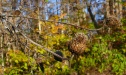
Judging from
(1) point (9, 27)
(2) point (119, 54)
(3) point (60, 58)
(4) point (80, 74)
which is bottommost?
(4) point (80, 74)

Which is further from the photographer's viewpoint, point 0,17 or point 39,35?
point 39,35

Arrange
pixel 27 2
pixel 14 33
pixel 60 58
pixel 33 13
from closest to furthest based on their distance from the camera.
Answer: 1. pixel 60 58
2. pixel 14 33
3. pixel 33 13
4. pixel 27 2

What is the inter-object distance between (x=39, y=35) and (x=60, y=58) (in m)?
0.73

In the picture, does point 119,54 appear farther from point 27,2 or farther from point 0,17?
point 0,17

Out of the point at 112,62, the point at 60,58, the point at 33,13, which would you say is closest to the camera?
the point at 60,58

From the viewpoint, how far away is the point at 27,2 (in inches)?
95.4

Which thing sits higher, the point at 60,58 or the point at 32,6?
the point at 32,6

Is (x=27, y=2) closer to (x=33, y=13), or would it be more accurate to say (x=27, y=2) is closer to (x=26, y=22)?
(x=33, y=13)

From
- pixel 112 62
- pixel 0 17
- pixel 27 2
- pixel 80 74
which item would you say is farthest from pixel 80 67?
pixel 0 17

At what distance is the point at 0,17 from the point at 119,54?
7.29m

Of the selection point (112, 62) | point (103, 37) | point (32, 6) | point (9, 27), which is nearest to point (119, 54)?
point (112, 62)

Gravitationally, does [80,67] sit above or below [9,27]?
below

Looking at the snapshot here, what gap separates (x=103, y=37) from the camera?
947 centimetres

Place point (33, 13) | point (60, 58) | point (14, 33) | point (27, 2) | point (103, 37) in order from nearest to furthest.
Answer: point (60, 58) < point (14, 33) < point (33, 13) < point (27, 2) < point (103, 37)
